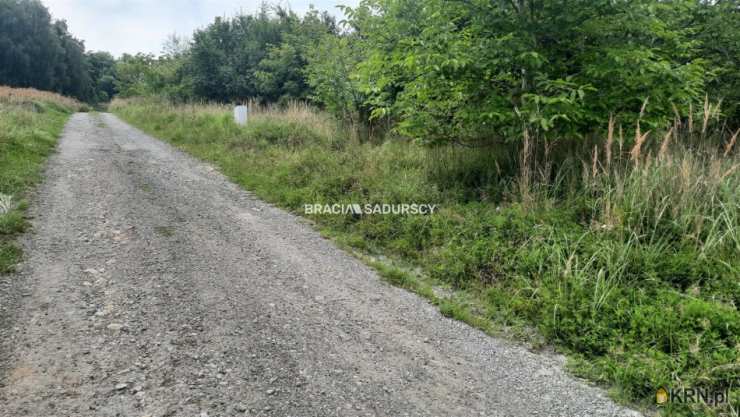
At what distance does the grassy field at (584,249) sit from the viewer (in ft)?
8.87

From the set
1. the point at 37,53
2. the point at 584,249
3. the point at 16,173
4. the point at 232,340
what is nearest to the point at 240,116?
the point at 16,173

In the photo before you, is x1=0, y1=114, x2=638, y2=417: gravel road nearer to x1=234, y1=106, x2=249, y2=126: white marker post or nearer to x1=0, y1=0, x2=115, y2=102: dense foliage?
x1=234, y1=106, x2=249, y2=126: white marker post

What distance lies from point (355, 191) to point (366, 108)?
489 centimetres

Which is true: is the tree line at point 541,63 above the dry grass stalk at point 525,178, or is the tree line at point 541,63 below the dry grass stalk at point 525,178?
above

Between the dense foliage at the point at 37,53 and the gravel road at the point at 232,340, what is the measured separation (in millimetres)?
51652

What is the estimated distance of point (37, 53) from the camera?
43.9m

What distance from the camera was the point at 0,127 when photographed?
895 cm

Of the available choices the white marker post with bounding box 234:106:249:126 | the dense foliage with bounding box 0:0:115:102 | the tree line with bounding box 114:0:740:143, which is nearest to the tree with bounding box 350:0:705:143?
the tree line with bounding box 114:0:740:143

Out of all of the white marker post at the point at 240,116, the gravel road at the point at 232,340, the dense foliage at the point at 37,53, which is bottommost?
the gravel road at the point at 232,340

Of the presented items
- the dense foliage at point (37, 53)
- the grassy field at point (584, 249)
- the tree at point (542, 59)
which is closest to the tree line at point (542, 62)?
the tree at point (542, 59)

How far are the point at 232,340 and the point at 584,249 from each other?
124 inches

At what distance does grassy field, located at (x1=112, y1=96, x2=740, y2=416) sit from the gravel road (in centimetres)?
36

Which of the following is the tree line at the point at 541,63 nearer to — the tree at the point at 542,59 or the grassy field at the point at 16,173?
the tree at the point at 542,59

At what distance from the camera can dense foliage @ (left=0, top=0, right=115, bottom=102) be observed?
136 feet
